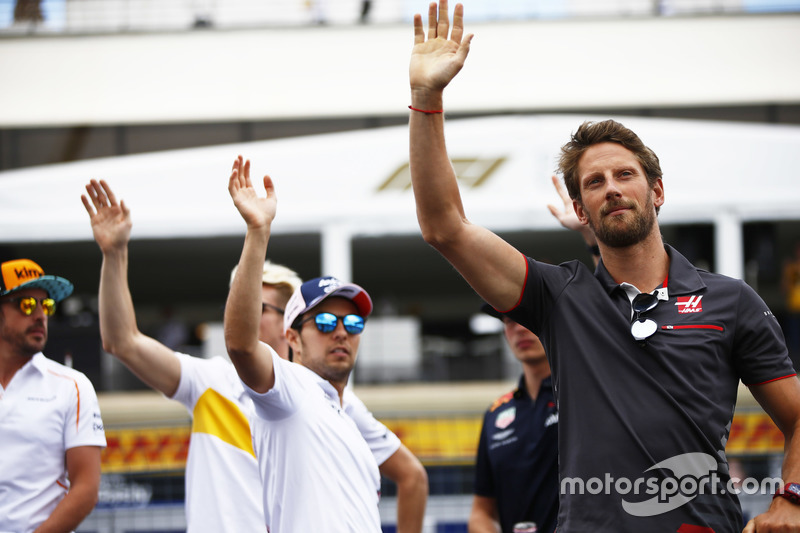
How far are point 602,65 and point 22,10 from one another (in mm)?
10525

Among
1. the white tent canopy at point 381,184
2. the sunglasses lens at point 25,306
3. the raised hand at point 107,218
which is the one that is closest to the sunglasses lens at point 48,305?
the sunglasses lens at point 25,306

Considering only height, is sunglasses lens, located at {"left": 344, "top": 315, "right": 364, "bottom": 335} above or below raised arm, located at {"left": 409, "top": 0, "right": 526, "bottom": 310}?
below

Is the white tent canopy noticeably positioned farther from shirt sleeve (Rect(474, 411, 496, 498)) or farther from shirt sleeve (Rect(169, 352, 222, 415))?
shirt sleeve (Rect(169, 352, 222, 415))

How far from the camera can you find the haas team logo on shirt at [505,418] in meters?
3.84

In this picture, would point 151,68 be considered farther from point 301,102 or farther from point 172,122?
point 301,102

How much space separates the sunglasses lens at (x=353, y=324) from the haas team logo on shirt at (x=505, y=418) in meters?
0.97

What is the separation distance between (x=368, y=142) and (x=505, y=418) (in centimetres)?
753

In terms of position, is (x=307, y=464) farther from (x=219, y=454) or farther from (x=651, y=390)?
(x=651, y=390)

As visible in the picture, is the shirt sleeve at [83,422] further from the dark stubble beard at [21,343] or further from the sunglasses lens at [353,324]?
the sunglasses lens at [353,324]

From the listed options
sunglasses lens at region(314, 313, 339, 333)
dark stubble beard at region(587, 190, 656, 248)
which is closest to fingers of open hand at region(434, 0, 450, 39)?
dark stubble beard at region(587, 190, 656, 248)

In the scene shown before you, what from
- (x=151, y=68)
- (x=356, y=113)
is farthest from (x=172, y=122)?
(x=356, y=113)

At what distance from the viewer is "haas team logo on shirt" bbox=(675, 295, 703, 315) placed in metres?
2.26

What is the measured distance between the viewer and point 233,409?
365 cm

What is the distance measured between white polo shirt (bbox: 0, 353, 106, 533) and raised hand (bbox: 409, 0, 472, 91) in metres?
2.41
